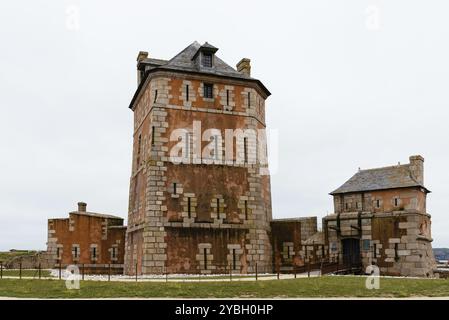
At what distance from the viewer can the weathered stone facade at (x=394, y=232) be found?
29.0 m

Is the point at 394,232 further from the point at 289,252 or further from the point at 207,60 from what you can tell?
the point at 207,60

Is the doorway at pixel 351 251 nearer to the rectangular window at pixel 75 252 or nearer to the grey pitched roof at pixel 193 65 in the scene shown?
the grey pitched roof at pixel 193 65

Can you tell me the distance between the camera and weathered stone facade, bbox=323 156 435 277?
29016mm

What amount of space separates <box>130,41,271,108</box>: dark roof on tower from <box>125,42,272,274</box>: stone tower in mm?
69

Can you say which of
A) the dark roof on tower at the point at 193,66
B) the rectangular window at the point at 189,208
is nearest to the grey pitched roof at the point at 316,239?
the rectangular window at the point at 189,208

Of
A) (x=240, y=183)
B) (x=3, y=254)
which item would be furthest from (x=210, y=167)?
(x=3, y=254)

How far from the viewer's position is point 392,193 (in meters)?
38.2

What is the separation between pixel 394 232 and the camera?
96.9 feet

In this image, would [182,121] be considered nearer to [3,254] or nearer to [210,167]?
[210,167]

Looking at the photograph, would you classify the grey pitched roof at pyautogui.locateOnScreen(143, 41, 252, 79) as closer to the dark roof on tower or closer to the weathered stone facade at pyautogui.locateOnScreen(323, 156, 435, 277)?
the dark roof on tower

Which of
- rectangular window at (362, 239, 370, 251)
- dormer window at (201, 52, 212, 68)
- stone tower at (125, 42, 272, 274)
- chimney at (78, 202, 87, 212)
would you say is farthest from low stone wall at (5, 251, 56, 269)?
rectangular window at (362, 239, 370, 251)

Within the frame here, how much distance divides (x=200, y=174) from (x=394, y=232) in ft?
40.1
